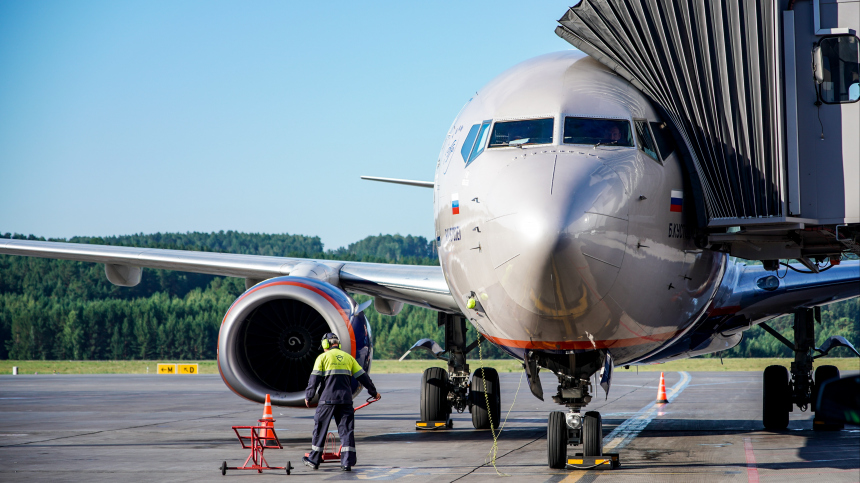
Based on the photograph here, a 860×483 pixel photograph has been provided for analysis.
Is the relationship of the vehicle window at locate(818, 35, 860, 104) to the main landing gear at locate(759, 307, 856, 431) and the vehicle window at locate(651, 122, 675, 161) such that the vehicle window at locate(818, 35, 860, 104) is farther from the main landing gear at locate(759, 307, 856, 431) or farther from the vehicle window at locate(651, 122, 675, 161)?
the main landing gear at locate(759, 307, 856, 431)

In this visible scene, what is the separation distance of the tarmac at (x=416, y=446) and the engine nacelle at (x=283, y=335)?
0.84 meters

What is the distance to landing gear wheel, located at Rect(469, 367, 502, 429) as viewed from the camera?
13.3 meters

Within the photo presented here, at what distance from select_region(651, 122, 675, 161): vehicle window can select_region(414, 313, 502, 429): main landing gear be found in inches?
230

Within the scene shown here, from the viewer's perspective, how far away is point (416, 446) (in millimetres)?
11172

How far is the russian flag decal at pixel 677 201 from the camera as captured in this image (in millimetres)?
7809

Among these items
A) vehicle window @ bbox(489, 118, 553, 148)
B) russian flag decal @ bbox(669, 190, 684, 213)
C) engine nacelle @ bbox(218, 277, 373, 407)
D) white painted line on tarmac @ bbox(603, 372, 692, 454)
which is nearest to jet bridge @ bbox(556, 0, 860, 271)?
russian flag decal @ bbox(669, 190, 684, 213)

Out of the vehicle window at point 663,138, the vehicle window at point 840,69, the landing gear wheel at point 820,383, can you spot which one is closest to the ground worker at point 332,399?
the vehicle window at point 663,138

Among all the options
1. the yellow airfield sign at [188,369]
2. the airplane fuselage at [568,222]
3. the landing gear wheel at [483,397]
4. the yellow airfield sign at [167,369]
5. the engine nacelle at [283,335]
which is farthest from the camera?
the yellow airfield sign at [167,369]

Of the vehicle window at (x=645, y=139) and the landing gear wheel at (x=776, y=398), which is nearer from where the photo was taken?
the vehicle window at (x=645, y=139)

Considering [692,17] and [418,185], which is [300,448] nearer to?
[418,185]

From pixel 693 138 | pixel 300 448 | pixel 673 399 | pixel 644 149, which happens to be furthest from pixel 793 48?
pixel 673 399

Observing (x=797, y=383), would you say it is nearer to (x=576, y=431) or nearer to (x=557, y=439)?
(x=576, y=431)

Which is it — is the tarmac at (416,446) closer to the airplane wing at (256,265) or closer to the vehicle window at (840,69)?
the airplane wing at (256,265)

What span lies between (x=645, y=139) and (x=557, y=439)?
9.75 ft
